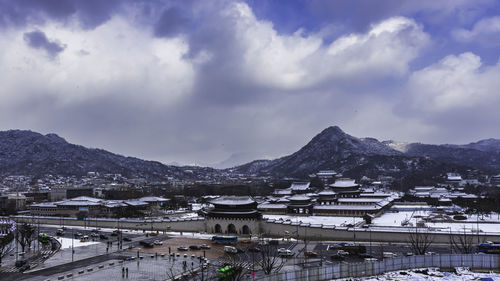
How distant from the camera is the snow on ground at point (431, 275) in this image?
2219cm

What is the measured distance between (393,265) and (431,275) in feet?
7.15

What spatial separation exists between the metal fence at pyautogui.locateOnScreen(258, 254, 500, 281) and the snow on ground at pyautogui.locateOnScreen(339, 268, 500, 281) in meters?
0.48

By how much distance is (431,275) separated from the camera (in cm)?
2294

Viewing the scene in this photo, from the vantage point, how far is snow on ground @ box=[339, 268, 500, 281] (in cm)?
2219

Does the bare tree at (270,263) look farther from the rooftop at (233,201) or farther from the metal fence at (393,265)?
the rooftop at (233,201)

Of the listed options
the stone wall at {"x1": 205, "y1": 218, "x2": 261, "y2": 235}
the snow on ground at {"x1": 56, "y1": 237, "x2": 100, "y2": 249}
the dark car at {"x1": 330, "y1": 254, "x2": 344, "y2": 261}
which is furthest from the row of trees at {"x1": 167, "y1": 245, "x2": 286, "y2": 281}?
the snow on ground at {"x1": 56, "y1": 237, "x2": 100, "y2": 249}

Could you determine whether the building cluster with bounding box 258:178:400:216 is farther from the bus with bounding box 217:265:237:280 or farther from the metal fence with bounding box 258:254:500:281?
the bus with bounding box 217:265:237:280

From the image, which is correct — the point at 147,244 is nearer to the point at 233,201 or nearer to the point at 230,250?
the point at 230,250

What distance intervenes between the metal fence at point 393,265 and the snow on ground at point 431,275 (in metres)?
0.48

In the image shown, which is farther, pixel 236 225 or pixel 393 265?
pixel 236 225

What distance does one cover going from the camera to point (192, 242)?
5025 centimetres

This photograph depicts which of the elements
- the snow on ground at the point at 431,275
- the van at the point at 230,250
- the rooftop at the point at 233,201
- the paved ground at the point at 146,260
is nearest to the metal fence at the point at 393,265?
the snow on ground at the point at 431,275

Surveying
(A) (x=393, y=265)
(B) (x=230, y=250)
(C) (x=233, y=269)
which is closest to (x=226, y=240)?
(B) (x=230, y=250)

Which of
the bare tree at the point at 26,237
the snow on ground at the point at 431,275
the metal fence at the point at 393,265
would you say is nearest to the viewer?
the metal fence at the point at 393,265
